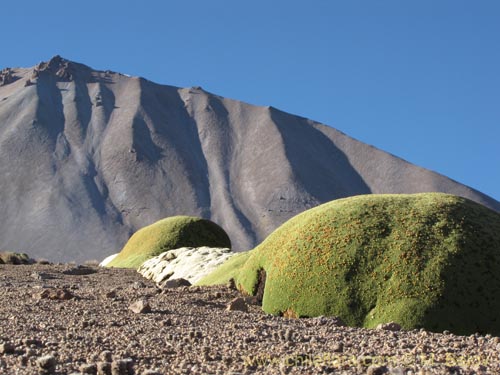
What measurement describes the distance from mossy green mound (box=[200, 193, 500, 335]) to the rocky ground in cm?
95

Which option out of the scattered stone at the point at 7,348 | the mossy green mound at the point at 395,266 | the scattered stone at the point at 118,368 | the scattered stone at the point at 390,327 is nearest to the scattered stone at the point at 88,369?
the scattered stone at the point at 118,368

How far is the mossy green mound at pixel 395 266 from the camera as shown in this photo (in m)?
11.3

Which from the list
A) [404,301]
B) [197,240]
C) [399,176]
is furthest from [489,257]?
[399,176]

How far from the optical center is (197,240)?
1135 inches

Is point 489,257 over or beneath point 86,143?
beneath

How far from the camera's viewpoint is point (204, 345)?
308 inches

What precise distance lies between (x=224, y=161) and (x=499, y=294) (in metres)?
105

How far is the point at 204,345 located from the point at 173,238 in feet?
69.7

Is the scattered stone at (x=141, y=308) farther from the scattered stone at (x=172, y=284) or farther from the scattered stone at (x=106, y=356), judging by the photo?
the scattered stone at (x=172, y=284)

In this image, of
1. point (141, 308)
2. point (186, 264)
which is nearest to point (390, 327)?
point (141, 308)

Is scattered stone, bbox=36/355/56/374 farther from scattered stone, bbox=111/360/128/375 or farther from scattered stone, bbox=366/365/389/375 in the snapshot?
scattered stone, bbox=366/365/389/375

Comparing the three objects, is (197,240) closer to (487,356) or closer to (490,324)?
(490,324)

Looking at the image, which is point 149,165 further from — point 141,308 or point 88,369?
point 88,369

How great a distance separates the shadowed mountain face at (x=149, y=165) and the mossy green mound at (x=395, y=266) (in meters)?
73.8
